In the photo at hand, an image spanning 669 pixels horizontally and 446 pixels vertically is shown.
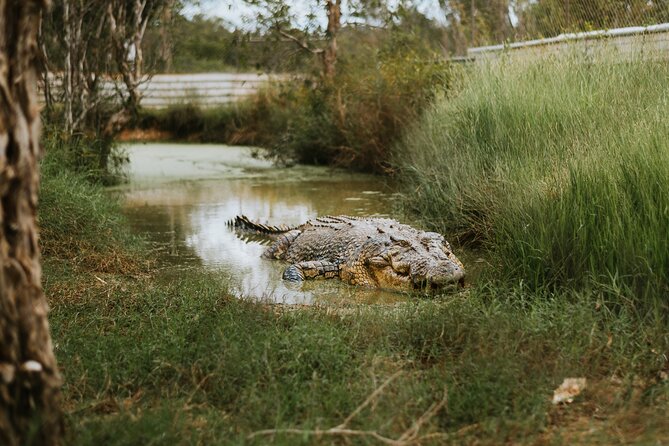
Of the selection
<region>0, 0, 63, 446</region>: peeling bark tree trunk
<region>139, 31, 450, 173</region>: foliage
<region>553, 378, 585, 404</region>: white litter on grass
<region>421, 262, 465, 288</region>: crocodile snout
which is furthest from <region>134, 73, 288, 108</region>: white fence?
<region>0, 0, 63, 446</region>: peeling bark tree trunk

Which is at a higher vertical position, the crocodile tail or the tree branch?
the tree branch

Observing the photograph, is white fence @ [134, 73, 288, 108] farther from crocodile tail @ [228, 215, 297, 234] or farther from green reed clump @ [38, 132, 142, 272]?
green reed clump @ [38, 132, 142, 272]

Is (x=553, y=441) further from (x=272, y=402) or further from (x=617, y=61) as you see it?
(x=617, y=61)

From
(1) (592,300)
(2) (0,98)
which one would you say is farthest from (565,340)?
(2) (0,98)

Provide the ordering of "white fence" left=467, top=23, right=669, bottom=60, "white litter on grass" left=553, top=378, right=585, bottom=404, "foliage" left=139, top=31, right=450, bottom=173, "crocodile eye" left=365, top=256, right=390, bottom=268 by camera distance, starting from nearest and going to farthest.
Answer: "white litter on grass" left=553, top=378, right=585, bottom=404
"crocodile eye" left=365, top=256, right=390, bottom=268
"white fence" left=467, top=23, right=669, bottom=60
"foliage" left=139, top=31, right=450, bottom=173

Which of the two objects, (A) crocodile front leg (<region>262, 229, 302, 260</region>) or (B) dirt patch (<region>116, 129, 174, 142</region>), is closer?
(A) crocodile front leg (<region>262, 229, 302, 260</region>)

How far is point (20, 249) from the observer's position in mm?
2363

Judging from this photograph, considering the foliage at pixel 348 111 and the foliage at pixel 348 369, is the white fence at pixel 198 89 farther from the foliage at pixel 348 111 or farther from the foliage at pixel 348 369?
the foliage at pixel 348 369

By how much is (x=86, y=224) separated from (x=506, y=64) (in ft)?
15.6

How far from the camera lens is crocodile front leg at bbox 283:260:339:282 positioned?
5.98 metres

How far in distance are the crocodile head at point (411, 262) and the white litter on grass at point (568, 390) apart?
199 cm

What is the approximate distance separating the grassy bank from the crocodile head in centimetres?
63

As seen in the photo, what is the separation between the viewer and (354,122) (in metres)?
12.2

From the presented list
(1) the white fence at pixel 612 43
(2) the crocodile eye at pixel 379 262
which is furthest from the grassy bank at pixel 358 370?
(1) the white fence at pixel 612 43
